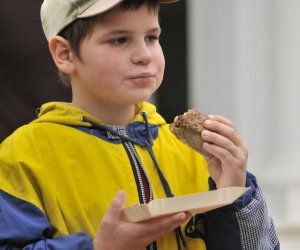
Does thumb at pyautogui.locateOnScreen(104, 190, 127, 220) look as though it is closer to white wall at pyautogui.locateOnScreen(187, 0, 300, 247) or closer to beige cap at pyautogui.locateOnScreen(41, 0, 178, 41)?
beige cap at pyautogui.locateOnScreen(41, 0, 178, 41)

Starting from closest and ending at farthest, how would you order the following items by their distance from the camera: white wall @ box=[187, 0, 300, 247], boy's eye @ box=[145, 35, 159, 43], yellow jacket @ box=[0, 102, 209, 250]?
1. yellow jacket @ box=[0, 102, 209, 250]
2. boy's eye @ box=[145, 35, 159, 43]
3. white wall @ box=[187, 0, 300, 247]

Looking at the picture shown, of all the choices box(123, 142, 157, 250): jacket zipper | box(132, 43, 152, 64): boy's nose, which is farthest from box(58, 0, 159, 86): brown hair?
box(123, 142, 157, 250): jacket zipper

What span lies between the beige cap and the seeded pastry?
0.33m

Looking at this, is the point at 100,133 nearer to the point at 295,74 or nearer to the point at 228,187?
the point at 228,187

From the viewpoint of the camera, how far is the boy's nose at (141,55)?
2586 mm

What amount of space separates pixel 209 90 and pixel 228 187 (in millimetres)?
3169

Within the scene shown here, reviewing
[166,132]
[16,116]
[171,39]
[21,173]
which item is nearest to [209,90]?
[171,39]

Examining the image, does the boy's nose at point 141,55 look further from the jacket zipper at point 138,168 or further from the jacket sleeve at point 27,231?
the jacket sleeve at point 27,231

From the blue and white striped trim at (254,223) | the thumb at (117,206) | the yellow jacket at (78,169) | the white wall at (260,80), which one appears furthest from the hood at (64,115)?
the white wall at (260,80)

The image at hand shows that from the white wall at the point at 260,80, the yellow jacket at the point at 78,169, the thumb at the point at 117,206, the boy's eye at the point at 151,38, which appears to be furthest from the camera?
the white wall at the point at 260,80

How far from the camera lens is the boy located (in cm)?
250

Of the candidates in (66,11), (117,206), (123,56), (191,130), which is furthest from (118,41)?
(117,206)

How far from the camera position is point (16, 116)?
4305mm

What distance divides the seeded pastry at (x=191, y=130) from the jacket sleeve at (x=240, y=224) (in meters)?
0.14
